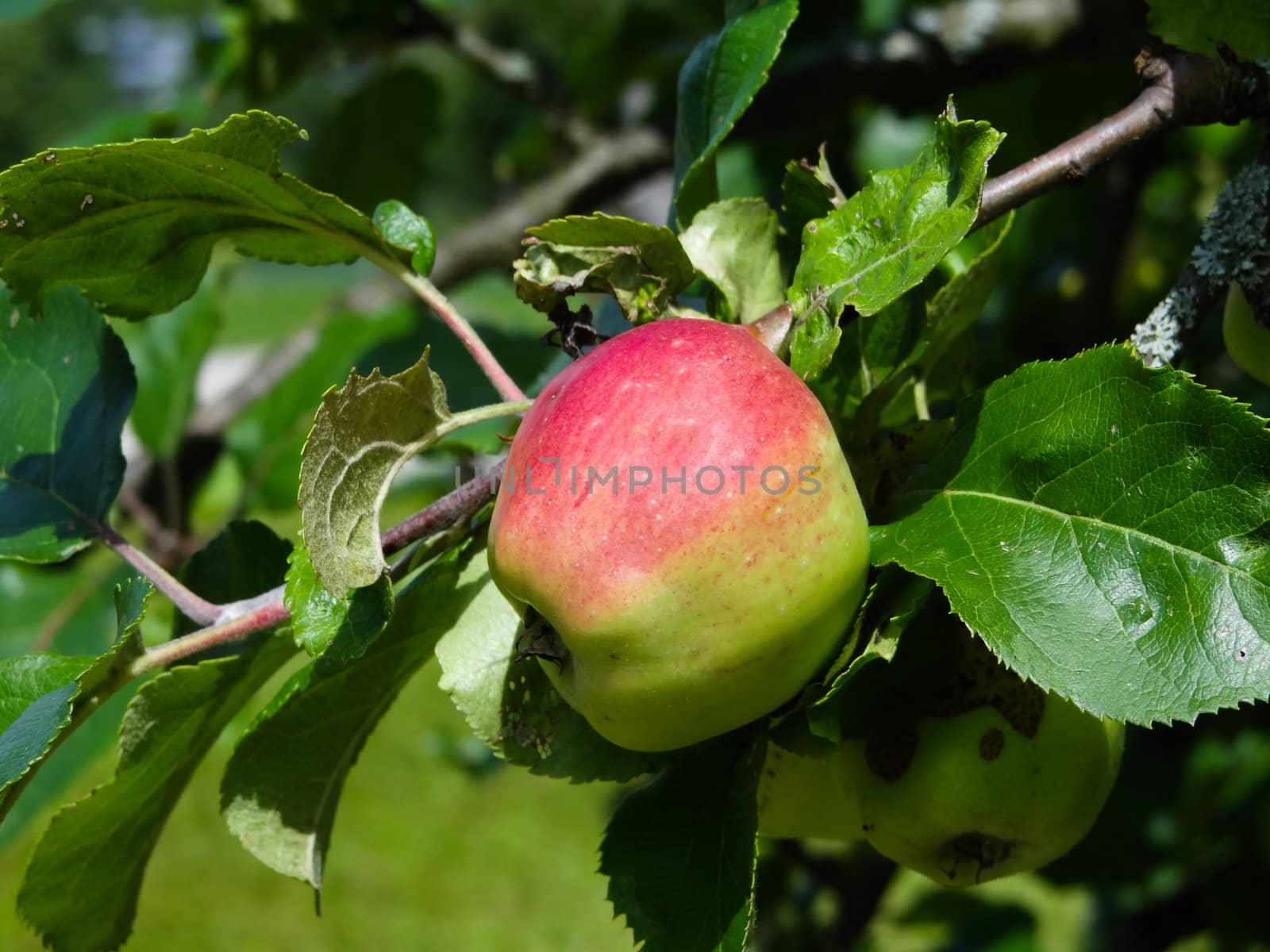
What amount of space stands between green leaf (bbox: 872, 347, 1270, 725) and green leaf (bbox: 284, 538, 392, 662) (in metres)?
0.28

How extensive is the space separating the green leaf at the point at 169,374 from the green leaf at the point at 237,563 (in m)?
0.87

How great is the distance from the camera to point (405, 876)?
159 inches

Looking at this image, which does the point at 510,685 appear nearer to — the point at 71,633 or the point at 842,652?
the point at 842,652

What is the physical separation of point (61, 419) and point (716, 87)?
0.59 metres

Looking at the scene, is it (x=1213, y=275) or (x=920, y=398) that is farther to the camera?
(x=920, y=398)

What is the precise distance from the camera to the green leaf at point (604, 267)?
72 cm

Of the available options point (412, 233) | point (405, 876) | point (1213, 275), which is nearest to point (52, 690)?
point (412, 233)

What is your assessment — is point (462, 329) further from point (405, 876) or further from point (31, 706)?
point (405, 876)

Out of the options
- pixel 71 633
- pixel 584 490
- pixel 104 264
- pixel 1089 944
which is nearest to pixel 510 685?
pixel 584 490

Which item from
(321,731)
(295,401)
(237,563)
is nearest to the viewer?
(321,731)

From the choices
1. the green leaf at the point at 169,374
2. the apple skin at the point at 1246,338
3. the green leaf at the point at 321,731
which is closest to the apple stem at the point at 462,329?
the green leaf at the point at 321,731

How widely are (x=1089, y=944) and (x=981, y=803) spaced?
1364mm

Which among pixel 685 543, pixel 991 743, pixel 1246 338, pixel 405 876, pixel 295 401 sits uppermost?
pixel 685 543

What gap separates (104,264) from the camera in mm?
799
